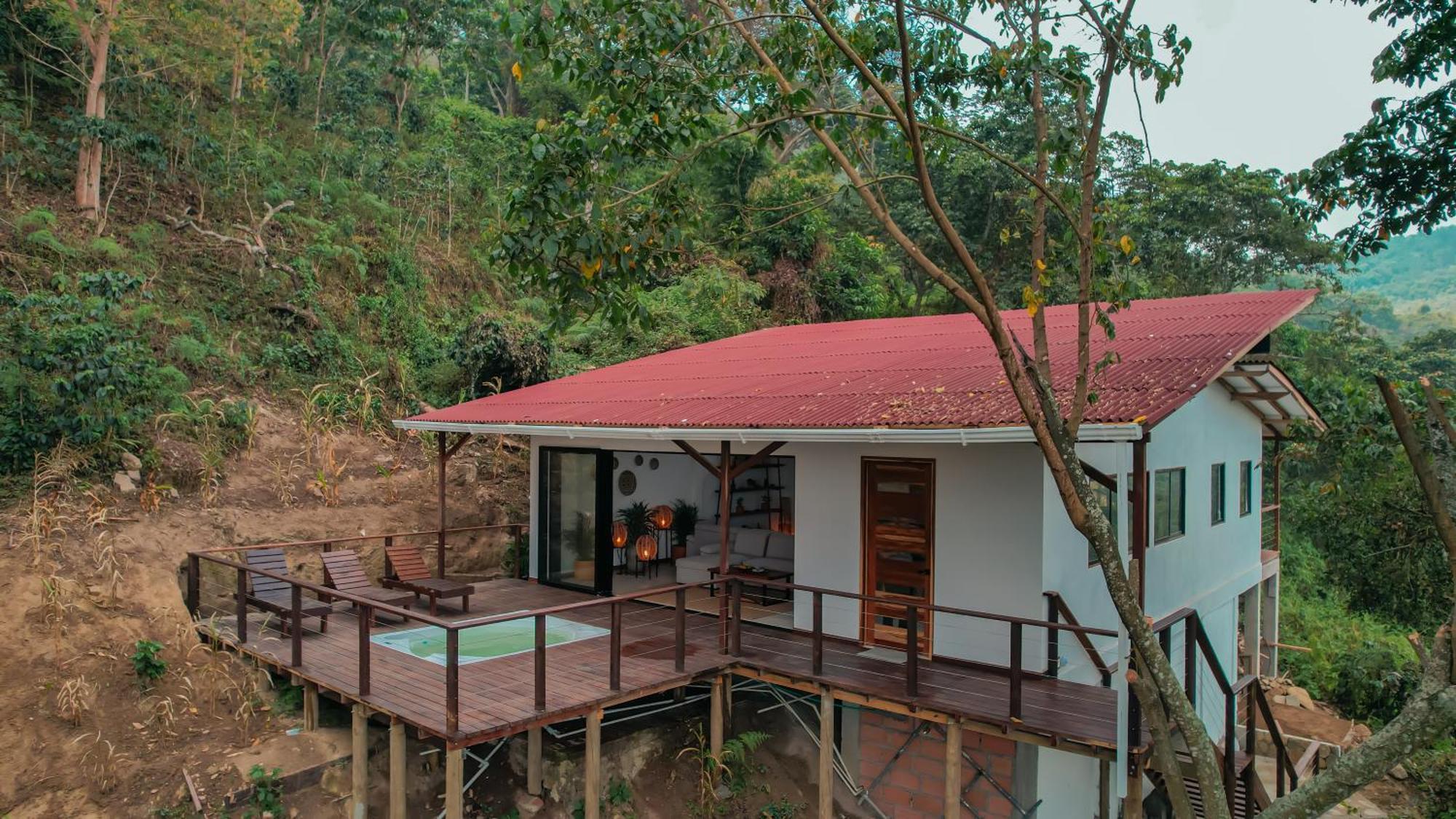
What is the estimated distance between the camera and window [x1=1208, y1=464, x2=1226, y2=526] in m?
11.4

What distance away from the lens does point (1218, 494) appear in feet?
38.4

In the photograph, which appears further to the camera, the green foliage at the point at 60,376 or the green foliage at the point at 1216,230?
the green foliage at the point at 1216,230

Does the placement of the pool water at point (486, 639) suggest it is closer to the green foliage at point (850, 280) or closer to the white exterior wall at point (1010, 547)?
the white exterior wall at point (1010, 547)

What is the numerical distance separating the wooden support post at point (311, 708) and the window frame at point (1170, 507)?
27.9ft

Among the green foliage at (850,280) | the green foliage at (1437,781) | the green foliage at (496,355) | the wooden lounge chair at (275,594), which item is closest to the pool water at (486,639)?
the wooden lounge chair at (275,594)

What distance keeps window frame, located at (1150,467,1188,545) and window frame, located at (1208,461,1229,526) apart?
1.18 m

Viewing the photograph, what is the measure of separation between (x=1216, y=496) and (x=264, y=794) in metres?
11.2

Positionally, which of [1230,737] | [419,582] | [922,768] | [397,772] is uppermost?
[419,582]

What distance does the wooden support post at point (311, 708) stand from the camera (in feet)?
28.0

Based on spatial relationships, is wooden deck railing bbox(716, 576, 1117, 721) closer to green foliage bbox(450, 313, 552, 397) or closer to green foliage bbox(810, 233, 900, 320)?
green foliage bbox(450, 313, 552, 397)

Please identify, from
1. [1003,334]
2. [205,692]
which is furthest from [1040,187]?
[205,692]

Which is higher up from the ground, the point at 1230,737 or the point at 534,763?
the point at 1230,737

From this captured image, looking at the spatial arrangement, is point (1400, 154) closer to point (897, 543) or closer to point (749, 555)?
point (897, 543)

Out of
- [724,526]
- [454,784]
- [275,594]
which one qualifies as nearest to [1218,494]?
[724,526]
